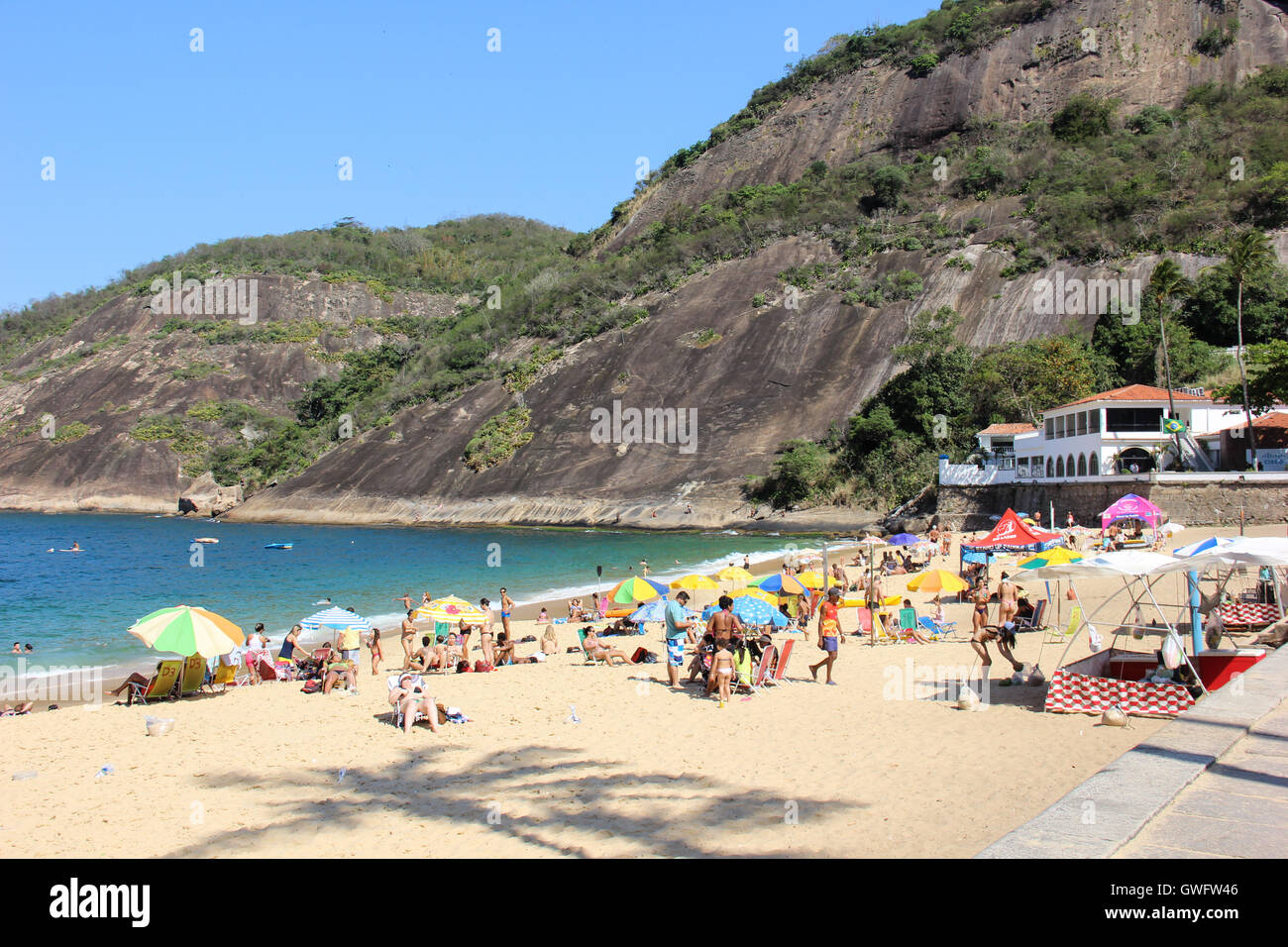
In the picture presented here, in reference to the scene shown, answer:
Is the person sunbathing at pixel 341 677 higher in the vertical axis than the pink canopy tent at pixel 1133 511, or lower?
lower

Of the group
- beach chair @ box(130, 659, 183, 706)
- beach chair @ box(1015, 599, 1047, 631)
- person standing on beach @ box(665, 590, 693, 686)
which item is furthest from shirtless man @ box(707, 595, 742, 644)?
beach chair @ box(130, 659, 183, 706)

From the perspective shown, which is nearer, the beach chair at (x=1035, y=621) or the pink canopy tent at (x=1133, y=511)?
the beach chair at (x=1035, y=621)

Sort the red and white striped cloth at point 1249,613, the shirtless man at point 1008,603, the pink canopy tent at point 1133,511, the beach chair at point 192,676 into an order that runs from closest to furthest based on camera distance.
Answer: the red and white striped cloth at point 1249,613
the beach chair at point 192,676
the shirtless man at point 1008,603
the pink canopy tent at point 1133,511

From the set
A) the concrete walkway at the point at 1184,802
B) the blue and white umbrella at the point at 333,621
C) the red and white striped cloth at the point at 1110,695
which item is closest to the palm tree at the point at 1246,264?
the red and white striped cloth at the point at 1110,695

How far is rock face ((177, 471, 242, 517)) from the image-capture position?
284 ft

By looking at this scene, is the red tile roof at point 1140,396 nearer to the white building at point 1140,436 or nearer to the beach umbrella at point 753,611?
the white building at point 1140,436

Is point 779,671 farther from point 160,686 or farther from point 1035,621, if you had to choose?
point 160,686

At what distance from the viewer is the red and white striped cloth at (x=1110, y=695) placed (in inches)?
418

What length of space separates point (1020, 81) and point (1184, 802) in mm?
97161

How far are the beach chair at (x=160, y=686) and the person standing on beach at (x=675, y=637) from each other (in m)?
7.94

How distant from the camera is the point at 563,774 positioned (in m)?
9.63

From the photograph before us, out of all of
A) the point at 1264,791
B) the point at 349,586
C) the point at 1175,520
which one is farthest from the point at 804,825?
the point at 1175,520

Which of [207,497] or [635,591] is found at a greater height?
[207,497]

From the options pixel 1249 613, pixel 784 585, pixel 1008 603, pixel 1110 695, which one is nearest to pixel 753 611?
pixel 1008 603
